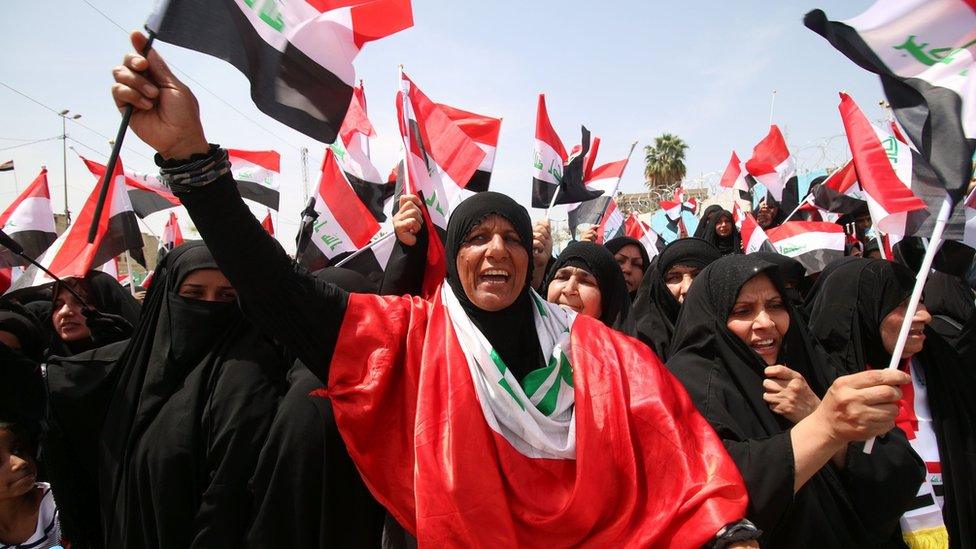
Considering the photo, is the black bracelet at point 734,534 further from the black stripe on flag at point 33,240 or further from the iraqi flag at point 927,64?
the black stripe on flag at point 33,240

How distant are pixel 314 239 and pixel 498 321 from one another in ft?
10.2

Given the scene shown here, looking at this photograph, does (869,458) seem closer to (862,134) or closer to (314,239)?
(862,134)

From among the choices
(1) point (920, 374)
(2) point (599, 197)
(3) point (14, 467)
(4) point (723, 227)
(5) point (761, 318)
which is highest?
(2) point (599, 197)

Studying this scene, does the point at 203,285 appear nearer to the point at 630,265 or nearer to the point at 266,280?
the point at 266,280

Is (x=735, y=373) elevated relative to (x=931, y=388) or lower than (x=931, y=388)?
elevated

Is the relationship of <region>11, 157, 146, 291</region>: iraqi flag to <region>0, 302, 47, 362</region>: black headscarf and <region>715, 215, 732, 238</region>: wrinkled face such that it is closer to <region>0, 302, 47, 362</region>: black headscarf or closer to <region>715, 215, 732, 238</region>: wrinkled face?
<region>0, 302, 47, 362</region>: black headscarf

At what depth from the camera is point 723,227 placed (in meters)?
7.50

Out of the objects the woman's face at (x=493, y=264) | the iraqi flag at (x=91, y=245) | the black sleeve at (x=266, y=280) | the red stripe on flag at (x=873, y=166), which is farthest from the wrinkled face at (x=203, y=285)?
the red stripe on flag at (x=873, y=166)

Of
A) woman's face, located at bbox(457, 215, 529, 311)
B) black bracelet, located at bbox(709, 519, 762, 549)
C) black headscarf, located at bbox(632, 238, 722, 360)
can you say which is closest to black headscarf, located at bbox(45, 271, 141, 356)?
woman's face, located at bbox(457, 215, 529, 311)

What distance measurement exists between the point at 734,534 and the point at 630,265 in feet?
10.6

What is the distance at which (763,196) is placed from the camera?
8.60 metres

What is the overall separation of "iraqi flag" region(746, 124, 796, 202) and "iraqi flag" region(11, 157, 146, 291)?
6.66 metres

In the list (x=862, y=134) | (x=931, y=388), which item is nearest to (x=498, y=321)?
(x=931, y=388)

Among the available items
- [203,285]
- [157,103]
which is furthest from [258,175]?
[157,103]
